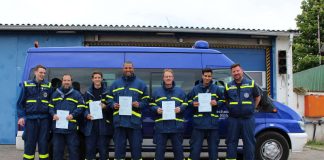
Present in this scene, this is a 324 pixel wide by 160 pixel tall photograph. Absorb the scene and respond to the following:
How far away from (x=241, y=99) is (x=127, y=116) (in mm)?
2088

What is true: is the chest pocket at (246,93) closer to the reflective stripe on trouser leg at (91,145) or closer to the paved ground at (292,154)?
the reflective stripe on trouser leg at (91,145)

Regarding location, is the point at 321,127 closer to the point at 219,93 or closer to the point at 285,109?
the point at 285,109

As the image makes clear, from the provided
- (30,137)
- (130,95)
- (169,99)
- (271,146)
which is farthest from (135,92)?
(271,146)

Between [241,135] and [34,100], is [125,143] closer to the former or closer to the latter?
[34,100]

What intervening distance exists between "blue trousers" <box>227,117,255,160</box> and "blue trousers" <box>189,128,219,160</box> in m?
0.26

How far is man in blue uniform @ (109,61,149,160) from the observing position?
7.36 metres

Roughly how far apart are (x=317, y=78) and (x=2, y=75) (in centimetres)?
1636

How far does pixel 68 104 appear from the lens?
750cm

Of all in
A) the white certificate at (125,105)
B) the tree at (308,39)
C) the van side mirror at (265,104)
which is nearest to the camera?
the white certificate at (125,105)

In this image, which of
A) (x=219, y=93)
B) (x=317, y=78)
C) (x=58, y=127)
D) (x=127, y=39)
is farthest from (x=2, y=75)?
(x=317, y=78)

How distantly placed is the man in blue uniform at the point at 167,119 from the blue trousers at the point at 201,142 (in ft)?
0.88

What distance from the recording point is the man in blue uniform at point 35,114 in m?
7.49

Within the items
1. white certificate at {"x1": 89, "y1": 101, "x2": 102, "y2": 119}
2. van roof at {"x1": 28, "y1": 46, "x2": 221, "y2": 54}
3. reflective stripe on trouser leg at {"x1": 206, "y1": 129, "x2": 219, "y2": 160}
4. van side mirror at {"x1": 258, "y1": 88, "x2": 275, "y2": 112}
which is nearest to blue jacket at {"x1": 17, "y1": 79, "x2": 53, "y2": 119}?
white certificate at {"x1": 89, "y1": 101, "x2": 102, "y2": 119}

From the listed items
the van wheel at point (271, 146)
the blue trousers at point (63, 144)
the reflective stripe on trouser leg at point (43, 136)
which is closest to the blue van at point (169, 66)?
the van wheel at point (271, 146)
